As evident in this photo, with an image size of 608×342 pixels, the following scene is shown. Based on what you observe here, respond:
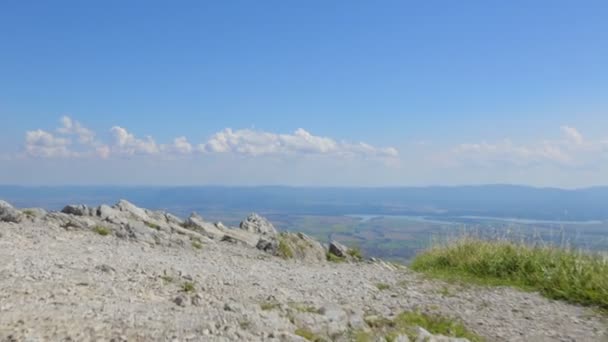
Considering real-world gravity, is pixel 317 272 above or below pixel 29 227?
below

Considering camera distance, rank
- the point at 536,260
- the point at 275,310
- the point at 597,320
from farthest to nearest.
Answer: the point at 536,260 → the point at 597,320 → the point at 275,310

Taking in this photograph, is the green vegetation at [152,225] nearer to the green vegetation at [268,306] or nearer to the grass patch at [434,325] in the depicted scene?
the green vegetation at [268,306]

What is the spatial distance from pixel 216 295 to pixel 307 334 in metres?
2.44

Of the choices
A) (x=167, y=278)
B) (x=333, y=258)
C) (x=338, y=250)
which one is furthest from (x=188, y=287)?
(x=338, y=250)

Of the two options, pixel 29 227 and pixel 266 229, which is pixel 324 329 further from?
pixel 266 229

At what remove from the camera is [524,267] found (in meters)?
13.0

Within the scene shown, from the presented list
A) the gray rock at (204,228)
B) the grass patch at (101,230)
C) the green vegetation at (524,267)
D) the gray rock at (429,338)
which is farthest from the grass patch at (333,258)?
the gray rock at (429,338)

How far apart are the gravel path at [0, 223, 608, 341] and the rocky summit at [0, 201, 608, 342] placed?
A: 0.09 ft

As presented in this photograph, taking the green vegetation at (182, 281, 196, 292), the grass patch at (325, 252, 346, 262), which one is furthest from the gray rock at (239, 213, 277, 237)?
the green vegetation at (182, 281, 196, 292)

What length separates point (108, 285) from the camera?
26.5 ft

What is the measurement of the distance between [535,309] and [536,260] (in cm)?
356

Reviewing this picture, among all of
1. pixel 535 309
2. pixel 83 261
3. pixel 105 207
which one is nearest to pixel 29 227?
pixel 105 207

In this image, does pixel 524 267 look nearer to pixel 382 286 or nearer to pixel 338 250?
pixel 382 286

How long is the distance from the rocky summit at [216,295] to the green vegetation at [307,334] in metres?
0.02
